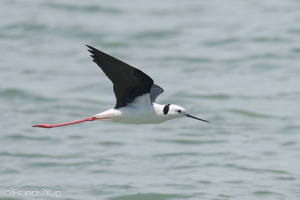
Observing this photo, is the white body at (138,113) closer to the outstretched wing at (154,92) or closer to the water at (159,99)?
the outstretched wing at (154,92)

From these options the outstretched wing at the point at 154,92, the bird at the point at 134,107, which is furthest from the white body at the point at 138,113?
the outstretched wing at the point at 154,92

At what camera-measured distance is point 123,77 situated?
9750mm

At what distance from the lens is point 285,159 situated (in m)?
15.8

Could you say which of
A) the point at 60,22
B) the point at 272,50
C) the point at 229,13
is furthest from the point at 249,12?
→ the point at 60,22

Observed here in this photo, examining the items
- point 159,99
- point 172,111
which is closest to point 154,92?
point 172,111

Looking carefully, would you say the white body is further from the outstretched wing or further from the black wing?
the outstretched wing

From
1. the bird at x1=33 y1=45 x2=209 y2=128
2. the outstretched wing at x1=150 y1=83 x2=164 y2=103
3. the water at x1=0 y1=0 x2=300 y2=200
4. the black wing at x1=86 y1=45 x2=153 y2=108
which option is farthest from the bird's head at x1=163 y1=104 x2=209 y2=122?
the water at x1=0 y1=0 x2=300 y2=200

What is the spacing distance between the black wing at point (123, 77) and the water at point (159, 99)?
162 inches

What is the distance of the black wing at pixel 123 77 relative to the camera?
9.46m

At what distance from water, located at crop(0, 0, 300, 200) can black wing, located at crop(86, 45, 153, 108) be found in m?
4.12

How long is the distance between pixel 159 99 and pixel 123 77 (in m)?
8.72

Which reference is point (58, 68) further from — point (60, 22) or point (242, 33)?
point (242, 33)

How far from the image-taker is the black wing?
31.0 feet

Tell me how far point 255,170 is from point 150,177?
6.06 ft
